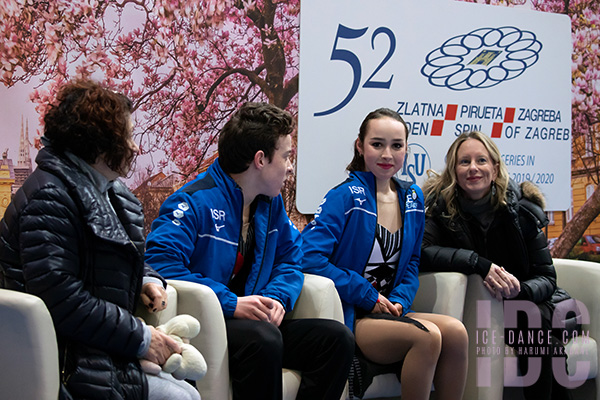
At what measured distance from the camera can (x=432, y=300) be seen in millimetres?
2969

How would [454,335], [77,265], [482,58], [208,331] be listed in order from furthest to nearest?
[482,58] → [454,335] → [208,331] → [77,265]

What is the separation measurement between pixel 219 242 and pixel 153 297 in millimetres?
472

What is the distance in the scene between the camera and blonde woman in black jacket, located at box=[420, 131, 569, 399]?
3068 mm

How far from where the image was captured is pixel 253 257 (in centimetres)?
248

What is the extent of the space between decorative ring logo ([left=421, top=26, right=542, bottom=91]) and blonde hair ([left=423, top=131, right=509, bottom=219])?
73 centimetres

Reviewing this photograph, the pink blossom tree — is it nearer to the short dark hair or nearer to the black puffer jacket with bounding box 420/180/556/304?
→ the short dark hair

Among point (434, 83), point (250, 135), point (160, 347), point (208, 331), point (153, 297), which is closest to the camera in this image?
point (160, 347)

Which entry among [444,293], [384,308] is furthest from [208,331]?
[444,293]

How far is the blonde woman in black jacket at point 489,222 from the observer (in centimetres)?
307

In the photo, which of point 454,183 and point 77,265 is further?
point 454,183

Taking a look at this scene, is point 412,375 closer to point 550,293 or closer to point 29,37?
point 550,293

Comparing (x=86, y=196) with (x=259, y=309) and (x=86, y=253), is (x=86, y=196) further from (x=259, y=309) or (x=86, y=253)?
(x=259, y=309)

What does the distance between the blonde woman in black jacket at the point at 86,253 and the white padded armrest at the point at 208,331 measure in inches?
8.9

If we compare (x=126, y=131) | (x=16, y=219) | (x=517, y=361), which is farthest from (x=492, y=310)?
(x=16, y=219)
